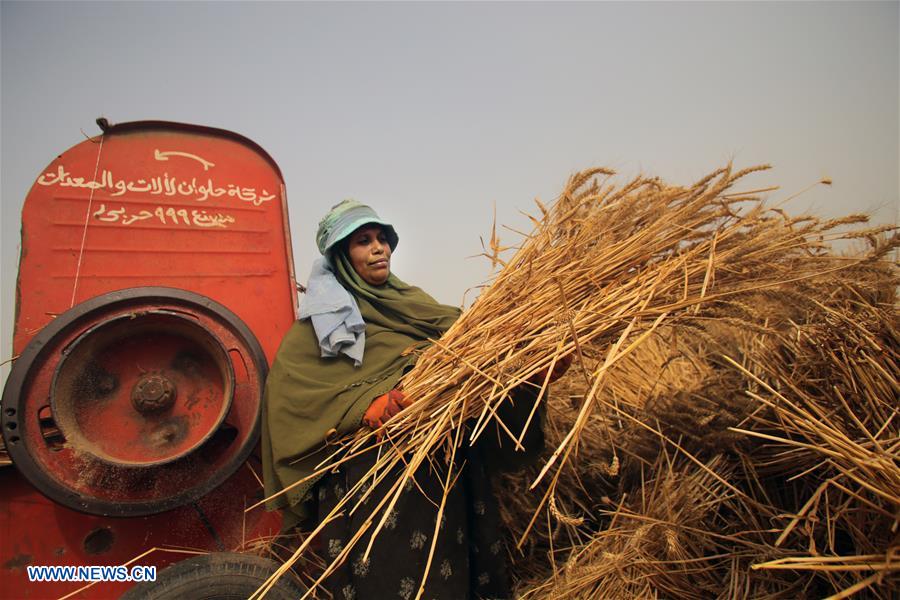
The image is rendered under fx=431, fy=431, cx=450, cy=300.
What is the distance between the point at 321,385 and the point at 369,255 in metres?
0.61

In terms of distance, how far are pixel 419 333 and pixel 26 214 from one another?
1790 mm

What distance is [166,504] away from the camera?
151cm

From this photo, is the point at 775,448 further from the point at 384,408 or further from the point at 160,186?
the point at 160,186

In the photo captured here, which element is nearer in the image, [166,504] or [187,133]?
[166,504]

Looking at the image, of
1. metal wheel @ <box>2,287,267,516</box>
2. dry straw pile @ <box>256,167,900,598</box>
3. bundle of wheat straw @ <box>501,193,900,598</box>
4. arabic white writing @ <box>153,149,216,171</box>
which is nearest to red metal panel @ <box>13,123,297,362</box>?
arabic white writing @ <box>153,149,216,171</box>

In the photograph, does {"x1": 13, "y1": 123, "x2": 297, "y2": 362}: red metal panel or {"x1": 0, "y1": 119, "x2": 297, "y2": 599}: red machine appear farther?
{"x1": 13, "y1": 123, "x2": 297, "y2": 362}: red metal panel

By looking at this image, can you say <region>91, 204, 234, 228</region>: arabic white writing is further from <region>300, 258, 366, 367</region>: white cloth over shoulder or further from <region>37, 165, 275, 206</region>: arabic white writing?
<region>300, 258, 366, 367</region>: white cloth over shoulder

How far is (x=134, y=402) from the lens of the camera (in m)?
1.60

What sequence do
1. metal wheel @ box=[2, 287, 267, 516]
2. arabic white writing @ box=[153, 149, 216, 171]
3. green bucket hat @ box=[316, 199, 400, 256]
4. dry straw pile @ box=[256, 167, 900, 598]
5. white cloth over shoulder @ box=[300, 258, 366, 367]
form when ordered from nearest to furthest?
1. dry straw pile @ box=[256, 167, 900, 598]
2. metal wheel @ box=[2, 287, 267, 516]
3. white cloth over shoulder @ box=[300, 258, 366, 367]
4. green bucket hat @ box=[316, 199, 400, 256]
5. arabic white writing @ box=[153, 149, 216, 171]

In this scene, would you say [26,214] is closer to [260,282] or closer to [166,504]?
[260,282]

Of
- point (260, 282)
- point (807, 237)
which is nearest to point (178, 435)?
point (260, 282)

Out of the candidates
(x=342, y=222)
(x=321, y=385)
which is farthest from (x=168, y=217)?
(x=321, y=385)

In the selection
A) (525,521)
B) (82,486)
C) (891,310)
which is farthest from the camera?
(525,521)

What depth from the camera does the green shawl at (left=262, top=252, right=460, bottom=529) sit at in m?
1.44
